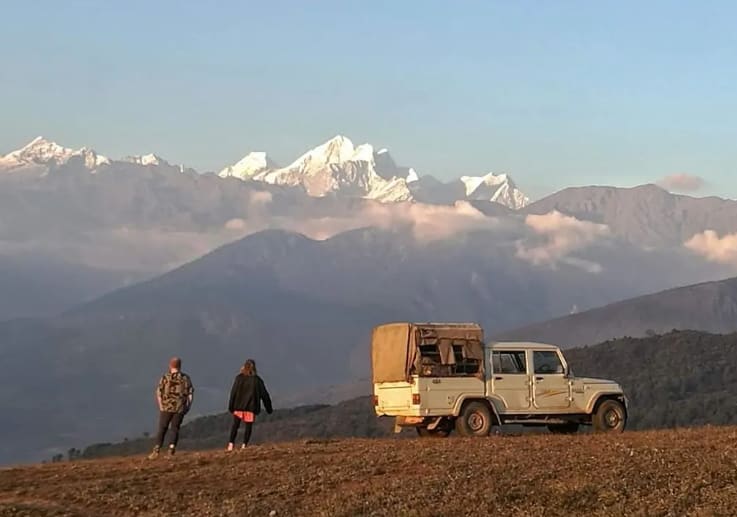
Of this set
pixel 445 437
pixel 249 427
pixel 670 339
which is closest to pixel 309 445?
pixel 249 427

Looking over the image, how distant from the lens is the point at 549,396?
28.6m

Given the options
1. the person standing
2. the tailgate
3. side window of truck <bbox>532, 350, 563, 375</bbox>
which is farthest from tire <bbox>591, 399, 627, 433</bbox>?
the person standing

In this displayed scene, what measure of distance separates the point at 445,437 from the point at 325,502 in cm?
940

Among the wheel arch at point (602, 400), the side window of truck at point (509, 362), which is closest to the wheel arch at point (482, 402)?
the side window of truck at point (509, 362)

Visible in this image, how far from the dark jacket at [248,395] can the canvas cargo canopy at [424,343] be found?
11.8ft

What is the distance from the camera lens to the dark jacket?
84.9 ft

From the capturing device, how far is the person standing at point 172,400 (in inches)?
987

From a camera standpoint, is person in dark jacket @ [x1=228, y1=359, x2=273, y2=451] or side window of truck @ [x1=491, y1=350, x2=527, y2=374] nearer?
person in dark jacket @ [x1=228, y1=359, x2=273, y2=451]

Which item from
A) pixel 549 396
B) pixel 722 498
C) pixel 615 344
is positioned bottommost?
pixel 722 498

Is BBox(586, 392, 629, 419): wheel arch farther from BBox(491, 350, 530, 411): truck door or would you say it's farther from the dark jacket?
the dark jacket

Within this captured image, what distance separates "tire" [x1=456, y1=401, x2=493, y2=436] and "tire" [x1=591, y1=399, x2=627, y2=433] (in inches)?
100

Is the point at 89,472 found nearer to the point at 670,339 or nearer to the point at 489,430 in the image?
the point at 489,430

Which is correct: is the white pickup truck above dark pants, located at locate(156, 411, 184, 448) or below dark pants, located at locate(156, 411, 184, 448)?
above

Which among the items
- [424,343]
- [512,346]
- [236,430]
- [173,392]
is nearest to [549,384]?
[512,346]
